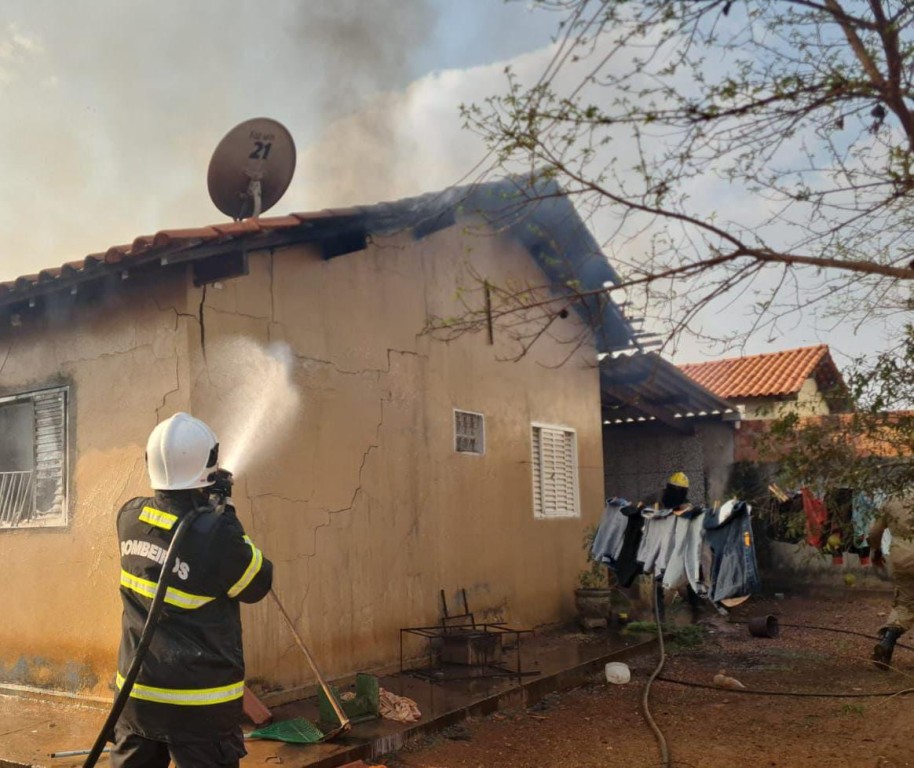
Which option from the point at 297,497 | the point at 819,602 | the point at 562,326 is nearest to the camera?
the point at 297,497

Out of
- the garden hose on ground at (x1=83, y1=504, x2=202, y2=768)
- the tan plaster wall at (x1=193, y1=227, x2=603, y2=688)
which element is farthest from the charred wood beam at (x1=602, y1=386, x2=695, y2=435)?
the garden hose on ground at (x1=83, y1=504, x2=202, y2=768)

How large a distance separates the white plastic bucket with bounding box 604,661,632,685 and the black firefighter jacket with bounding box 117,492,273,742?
5479mm

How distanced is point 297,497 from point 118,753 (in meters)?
3.73

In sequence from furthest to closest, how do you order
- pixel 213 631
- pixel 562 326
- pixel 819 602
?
pixel 819 602
pixel 562 326
pixel 213 631

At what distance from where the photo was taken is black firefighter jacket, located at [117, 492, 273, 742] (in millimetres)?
3297

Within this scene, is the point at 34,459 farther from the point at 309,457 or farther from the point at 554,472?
the point at 554,472

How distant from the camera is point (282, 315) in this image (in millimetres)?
7211

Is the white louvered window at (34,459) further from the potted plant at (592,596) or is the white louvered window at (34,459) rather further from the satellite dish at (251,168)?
the potted plant at (592,596)

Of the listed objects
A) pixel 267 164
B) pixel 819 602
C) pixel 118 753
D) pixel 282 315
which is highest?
pixel 267 164

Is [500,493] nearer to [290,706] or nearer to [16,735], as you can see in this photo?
[290,706]

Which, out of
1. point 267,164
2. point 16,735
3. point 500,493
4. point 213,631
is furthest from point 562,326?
point 213,631

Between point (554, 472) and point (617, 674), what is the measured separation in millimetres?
3457

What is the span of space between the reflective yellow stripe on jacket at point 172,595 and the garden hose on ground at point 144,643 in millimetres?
42

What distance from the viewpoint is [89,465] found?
6809 millimetres
